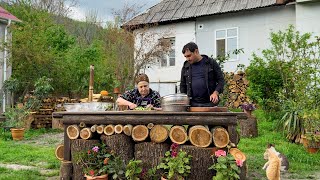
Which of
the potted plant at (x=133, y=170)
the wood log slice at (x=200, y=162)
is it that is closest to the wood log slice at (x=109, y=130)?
the potted plant at (x=133, y=170)

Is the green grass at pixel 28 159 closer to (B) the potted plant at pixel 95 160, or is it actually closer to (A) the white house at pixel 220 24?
(B) the potted plant at pixel 95 160

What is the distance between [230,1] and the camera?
15516 millimetres

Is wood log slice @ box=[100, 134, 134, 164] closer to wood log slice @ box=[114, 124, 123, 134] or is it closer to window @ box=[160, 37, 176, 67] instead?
wood log slice @ box=[114, 124, 123, 134]

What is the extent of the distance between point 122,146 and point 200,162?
3.18ft

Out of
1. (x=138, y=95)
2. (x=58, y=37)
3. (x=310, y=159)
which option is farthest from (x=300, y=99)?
(x=58, y=37)

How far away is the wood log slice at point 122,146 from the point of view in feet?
15.4

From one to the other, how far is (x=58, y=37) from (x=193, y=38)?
631cm

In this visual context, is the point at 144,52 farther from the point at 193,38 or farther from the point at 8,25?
the point at 8,25

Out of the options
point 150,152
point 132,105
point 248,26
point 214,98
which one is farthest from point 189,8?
point 150,152

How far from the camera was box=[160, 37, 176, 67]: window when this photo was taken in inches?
678

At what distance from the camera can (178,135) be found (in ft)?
14.7

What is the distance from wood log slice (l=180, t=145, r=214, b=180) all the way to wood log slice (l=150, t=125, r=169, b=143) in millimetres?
301

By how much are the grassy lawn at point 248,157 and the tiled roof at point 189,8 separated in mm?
5967

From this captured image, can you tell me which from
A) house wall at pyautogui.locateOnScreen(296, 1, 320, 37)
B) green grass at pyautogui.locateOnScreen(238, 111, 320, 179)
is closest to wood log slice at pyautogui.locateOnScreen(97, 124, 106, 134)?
green grass at pyautogui.locateOnScreen(238, 111, 320, 179)
